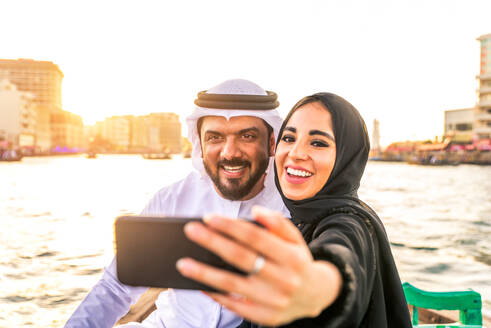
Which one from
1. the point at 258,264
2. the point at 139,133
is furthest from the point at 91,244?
the point at 139,133

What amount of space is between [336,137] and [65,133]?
125718mm

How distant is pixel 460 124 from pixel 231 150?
75.2 meters

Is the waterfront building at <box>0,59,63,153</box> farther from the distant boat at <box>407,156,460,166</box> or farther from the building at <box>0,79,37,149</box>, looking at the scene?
the distant boat at <box>407,156,460,166</box>

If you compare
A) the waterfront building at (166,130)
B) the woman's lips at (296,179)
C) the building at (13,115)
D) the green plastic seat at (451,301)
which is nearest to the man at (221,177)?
the woman's lips at (296,179)

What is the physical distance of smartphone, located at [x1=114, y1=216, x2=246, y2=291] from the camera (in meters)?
0.81

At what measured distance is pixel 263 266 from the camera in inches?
27.8

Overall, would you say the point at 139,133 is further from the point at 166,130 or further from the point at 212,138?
the point at 212,138

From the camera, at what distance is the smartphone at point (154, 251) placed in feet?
2.66

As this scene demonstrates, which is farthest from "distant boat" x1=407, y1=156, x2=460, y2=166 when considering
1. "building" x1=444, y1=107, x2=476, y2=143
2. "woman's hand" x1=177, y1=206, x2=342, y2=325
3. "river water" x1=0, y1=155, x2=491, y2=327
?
"woman's hand" x1=177, y1=206, x2=342, y2=325

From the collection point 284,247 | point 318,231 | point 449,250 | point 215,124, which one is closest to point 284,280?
point 284,247

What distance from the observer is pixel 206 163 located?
269cm

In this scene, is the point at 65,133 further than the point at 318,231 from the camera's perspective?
Yes

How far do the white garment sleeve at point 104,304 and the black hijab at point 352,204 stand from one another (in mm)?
A: 1153

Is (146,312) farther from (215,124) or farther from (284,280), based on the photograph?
(284,280)
